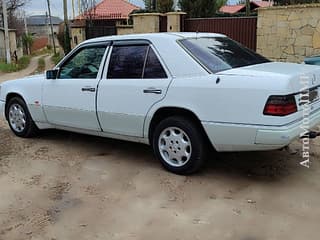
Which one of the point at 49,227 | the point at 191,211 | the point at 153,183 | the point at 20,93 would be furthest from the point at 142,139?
the point at 20,93

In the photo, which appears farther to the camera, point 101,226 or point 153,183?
point 153,183

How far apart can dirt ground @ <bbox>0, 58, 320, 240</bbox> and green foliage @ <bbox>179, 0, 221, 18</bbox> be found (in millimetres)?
10278

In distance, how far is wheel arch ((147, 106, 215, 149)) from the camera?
469 cm

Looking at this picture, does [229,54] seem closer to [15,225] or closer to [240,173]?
[240,173]

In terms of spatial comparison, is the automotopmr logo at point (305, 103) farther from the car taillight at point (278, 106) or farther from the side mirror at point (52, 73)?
the side mirror at point (52, 73)

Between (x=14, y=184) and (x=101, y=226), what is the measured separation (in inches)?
61.2

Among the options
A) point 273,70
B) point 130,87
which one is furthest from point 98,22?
point 273,70

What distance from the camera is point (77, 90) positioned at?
565 centimetres

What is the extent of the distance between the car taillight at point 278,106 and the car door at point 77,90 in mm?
2273

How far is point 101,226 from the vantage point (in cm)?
377

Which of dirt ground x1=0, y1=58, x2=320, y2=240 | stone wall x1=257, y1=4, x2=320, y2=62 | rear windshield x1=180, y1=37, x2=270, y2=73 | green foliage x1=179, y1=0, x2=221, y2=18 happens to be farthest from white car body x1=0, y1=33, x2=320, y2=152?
green foliage x1=179, y1=0, x2=221, y2=18

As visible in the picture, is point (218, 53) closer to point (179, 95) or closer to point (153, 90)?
point (179, 95)

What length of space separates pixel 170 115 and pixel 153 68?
0.58 m

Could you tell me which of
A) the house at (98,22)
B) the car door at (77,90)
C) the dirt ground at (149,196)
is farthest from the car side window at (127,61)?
the house at (98,22)
